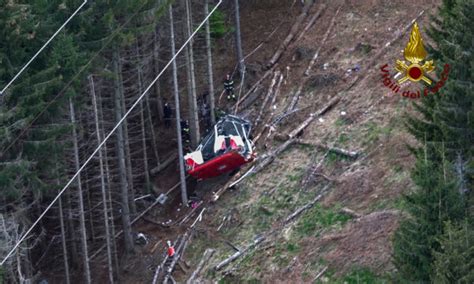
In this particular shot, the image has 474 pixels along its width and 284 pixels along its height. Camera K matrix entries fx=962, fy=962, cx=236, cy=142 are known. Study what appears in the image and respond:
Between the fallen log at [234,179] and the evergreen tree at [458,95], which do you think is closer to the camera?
the evergreen tree at [458,95]

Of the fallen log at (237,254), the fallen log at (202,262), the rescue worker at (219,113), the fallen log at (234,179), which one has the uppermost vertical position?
the rescue worker at (219,113)

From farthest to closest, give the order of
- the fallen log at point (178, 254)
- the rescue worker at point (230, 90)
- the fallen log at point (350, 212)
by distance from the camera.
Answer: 1. the rescue worker at point (230, 90)
2. the fallen log at point (178, 254)
3. the fallen log at point (350, 212)

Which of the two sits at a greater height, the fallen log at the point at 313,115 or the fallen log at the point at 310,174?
the fallen log at the point at 313,115

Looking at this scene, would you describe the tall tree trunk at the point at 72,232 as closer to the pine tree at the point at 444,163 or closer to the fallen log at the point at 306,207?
the fallen log at the point at 306,207

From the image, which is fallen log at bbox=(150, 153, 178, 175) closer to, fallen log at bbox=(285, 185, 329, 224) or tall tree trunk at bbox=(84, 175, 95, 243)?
tall tree trunk at bbox=(84, 175, 95, 243)

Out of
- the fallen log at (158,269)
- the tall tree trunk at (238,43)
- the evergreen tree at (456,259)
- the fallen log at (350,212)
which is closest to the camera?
the evergreen tree at (456,259)

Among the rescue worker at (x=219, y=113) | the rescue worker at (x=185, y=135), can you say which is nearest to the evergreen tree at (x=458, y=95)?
the rescue worker at (x=219, y=113)
